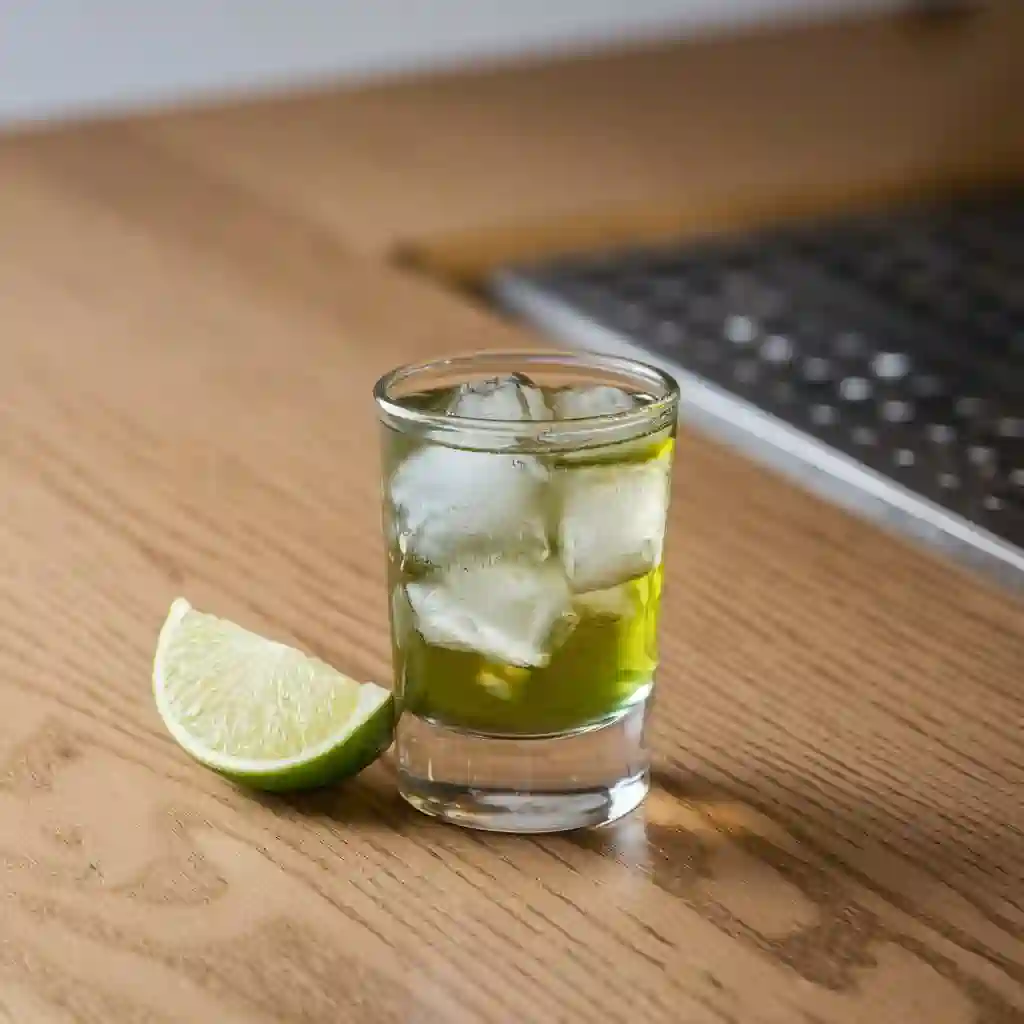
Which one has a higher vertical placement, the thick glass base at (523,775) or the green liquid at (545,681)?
the green liquid at (545,681)

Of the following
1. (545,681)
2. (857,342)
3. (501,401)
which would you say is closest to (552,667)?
(545,681)

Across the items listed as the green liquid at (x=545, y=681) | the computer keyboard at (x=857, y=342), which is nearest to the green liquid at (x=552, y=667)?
the green liquid at (x=545, y=681)

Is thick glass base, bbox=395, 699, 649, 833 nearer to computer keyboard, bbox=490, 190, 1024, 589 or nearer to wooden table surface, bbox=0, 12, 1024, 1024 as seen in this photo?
wooden table surface, bbox=0, 12, 1024, 1024

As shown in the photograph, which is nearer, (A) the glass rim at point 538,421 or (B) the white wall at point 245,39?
(A) the glass rim at point 538,421

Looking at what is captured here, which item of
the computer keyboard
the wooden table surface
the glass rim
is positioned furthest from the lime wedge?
the computer keyboard

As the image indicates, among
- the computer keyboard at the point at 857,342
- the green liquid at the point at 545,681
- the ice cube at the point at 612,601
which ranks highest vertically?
the ice cube at the point at 612,601

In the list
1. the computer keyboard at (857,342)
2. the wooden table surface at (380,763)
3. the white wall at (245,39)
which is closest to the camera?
the wooden table surface at (380,763)

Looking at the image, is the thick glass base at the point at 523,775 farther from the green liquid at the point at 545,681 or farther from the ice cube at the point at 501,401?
the ice cube at the point at 501,401
